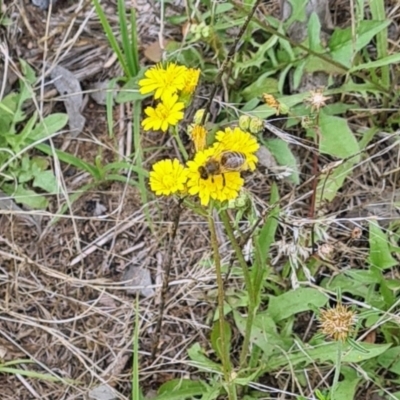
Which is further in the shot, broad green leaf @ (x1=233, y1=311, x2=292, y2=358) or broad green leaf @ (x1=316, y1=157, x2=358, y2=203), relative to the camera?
broad green leaf @ (x1=316, y1=157, x2=358, y2=203)

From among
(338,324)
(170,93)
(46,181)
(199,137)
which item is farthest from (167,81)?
(46,181)

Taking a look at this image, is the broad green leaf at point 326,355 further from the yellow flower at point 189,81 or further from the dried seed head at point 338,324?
the yellow flower at point 189,81

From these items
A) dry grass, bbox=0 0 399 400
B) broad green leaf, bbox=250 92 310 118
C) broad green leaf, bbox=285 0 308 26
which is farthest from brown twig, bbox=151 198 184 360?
broad green leaf, bbox=285 0 308 26

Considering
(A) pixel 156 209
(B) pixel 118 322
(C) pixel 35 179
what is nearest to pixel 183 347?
(B) pixel 118 322

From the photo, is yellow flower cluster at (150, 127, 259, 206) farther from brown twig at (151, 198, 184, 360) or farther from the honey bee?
brown twig at (151, 198, 184, 360)

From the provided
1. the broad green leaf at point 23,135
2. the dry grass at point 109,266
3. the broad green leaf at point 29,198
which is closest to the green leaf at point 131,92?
the dry grass at point 109,266

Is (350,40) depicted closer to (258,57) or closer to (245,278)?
(258,57)
